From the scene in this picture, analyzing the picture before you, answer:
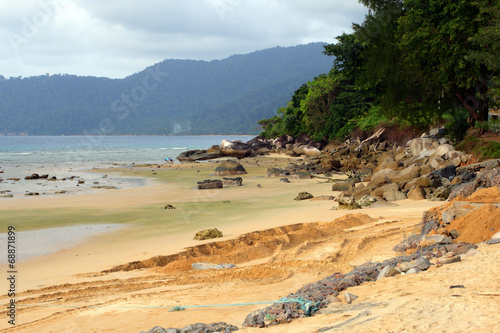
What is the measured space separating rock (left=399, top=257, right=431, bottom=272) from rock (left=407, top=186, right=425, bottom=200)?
931 centimetres

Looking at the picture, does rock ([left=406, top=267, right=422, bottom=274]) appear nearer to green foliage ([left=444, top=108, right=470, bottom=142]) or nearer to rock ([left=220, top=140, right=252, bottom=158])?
green foliage ([left=444, top=108, right=470, bottom=142])

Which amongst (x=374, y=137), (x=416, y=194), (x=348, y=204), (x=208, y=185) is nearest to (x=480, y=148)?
(x=416, y=194)

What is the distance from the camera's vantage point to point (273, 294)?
6.15m

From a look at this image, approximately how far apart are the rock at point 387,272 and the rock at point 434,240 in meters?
1.62

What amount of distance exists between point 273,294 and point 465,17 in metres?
21.8

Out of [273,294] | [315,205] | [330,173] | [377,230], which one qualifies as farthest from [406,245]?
[330,173]

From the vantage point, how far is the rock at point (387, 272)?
5.98 m

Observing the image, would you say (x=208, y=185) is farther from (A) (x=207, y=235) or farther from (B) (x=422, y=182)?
(A) (x=207, y=235)

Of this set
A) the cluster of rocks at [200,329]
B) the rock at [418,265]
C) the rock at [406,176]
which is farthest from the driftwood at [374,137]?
the cluster of rocks at [200,329]

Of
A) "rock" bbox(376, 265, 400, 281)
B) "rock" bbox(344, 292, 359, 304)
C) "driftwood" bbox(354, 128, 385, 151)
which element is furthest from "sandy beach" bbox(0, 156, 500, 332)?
"driftwood" bbox(354, 128, 385, 151)

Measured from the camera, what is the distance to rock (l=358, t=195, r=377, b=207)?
14650mm

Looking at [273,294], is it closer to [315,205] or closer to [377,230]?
[377,230]

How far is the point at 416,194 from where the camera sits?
15148 mm

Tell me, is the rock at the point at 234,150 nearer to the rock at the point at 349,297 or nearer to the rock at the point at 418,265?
the rock at the point at 418,265
